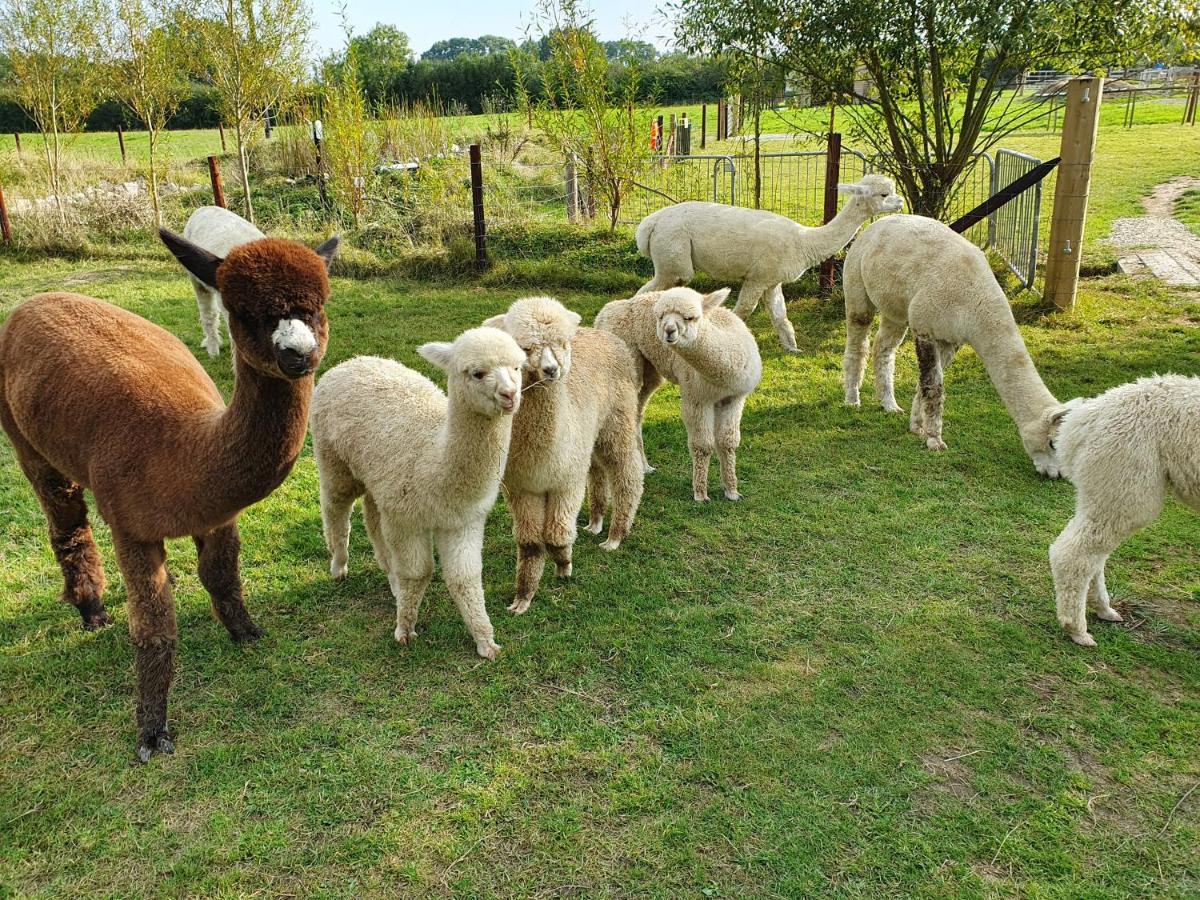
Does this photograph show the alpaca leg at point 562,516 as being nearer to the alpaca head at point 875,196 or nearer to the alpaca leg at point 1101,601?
the alpaca leg at point 1101,601

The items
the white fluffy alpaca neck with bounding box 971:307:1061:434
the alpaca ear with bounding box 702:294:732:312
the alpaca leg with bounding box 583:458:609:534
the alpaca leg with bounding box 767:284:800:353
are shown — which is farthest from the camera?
the alpaca leg with bounding box 767:284:800:353

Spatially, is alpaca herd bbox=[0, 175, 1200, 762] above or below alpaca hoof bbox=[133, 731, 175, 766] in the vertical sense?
above

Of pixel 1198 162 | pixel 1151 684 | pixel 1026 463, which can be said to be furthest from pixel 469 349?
pixel 1198 162

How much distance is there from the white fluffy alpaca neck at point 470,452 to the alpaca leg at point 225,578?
1104 mm

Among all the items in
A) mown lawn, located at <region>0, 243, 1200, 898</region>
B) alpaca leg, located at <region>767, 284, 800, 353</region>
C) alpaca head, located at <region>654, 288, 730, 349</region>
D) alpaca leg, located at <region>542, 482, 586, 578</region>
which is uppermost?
alpaca head, located at <region>654, 288, 730, 349</region>

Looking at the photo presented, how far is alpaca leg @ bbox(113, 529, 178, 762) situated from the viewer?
316cm

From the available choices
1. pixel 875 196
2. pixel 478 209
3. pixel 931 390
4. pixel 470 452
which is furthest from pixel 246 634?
pixel 478 209

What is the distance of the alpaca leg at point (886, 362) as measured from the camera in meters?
6.50

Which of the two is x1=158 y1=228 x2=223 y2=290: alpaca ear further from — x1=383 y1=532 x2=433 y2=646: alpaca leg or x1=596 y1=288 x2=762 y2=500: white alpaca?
x1=596 y1=288 x2=762 y2=500: white alpaca

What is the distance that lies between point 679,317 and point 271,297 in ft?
7.95

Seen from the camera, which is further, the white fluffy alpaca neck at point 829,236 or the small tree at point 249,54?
the small tree at point 249,54

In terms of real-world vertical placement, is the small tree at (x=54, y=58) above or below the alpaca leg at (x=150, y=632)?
above

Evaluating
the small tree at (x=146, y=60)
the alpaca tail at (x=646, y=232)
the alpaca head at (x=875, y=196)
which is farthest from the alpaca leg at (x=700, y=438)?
the small tree at (x=146, y=60)

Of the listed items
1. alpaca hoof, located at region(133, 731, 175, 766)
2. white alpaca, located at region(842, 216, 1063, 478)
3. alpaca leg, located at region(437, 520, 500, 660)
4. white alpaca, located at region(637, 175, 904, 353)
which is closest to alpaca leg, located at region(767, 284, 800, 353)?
white alpaca, located at region(637, 175, 904, 353)
